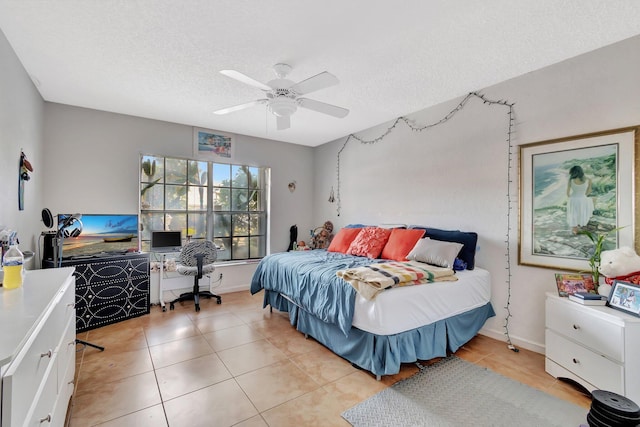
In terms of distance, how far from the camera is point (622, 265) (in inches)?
76.7

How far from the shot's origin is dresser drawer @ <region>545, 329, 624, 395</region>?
1786 millimetres

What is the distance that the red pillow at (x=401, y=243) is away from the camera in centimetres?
322

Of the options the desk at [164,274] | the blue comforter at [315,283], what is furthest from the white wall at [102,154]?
the blue comforter at [315,283]

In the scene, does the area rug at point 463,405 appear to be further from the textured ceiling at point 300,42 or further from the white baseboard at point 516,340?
the textured ceiling at point 300,42

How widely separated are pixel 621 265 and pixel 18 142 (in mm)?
4816

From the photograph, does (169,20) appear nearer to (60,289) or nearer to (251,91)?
(251,91)

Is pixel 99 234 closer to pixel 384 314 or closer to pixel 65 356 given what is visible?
pixel 65 356

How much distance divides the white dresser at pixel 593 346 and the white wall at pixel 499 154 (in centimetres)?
40

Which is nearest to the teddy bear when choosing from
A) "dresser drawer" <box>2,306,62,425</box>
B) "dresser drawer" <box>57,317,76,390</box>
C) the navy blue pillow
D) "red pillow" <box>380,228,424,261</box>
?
the navy blue pillow

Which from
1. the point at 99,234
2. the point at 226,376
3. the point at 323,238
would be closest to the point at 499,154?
the point at 323,238

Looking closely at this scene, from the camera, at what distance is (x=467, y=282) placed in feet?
8.61

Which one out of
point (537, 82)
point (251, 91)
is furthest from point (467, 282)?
point (251, 91)

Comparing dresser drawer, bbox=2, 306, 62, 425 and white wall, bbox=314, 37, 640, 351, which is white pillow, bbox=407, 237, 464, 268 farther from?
dresser drawer, bbox=2, 306, 62, 425

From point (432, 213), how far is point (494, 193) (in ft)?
2.41
